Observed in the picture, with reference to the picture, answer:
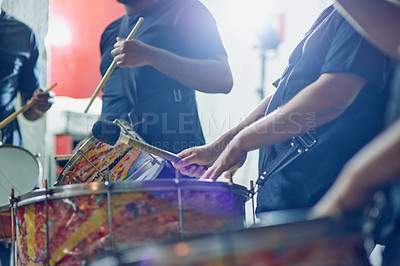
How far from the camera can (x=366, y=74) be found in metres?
1.25

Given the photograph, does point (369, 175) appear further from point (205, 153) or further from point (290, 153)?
point (205, 153)

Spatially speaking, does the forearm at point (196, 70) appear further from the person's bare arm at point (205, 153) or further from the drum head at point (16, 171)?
the drum head at point (16, 171)

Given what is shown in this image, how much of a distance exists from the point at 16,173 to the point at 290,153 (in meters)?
1.35

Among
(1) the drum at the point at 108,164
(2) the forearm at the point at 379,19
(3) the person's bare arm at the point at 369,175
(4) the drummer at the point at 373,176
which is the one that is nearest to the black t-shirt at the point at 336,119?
(2) the forearm at the point at 379,19

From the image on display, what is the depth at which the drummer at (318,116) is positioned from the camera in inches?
49.7

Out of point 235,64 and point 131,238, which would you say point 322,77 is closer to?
point 131,238

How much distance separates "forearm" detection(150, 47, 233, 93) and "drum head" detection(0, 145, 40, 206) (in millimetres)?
735

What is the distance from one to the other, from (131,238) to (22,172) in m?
1.19

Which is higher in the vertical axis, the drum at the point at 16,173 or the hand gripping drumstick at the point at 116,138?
the drum at the point at 16,173

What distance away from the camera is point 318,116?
52.0 inches

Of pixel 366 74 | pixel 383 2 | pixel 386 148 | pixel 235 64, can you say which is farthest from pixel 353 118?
pixel 235 64

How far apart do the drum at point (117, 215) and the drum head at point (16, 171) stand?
91 cm

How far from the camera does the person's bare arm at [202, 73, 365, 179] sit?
4.14 ft

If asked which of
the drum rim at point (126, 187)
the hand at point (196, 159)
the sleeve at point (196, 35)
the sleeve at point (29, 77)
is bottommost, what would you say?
the drum rim at point (126, 187)
